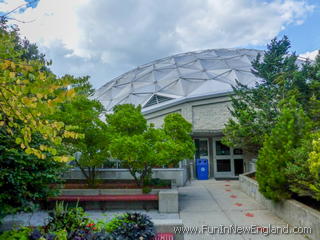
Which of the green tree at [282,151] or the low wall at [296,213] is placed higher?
the green tree at [282,151]

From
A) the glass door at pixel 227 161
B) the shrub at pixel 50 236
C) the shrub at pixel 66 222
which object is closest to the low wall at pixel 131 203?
the shrub at pixel 66 222

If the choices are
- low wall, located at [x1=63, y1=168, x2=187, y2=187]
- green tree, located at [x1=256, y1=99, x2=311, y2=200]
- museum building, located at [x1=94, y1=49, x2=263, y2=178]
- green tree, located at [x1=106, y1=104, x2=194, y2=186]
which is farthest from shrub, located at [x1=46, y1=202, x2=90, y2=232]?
museum building, located at [x1=94, y1=49, x2=263, y2=178]

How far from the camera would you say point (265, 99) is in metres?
11.8

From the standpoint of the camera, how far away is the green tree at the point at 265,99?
11211 millimetres

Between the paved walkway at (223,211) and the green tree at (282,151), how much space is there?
2.92 ft

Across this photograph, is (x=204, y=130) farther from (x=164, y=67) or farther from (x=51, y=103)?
(x=51, y=103)

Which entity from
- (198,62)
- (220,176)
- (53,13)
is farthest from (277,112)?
(198,62)

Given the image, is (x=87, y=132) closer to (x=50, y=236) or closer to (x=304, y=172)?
(x=50, y=236)

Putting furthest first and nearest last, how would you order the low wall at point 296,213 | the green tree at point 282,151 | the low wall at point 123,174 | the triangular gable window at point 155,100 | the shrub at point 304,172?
1. the triangular gable window at point 155,100
2. the low wall at point 123,174
3. the green tree at point 282,151
4. the shrub at point 304,172
5. the low wall at point 296,213

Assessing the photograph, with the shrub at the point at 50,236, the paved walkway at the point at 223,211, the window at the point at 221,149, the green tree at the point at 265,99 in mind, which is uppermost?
the green tree at the point at 265,99

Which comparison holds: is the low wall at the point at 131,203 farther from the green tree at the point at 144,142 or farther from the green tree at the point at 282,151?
the green tree at the point at 282,151

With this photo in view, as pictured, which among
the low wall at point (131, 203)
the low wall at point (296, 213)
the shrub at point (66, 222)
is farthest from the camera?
the low wall at point (131, 203)

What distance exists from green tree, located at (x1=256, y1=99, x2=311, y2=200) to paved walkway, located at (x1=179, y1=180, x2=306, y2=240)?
2.92ft

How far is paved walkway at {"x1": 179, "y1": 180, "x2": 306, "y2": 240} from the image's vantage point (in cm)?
597
